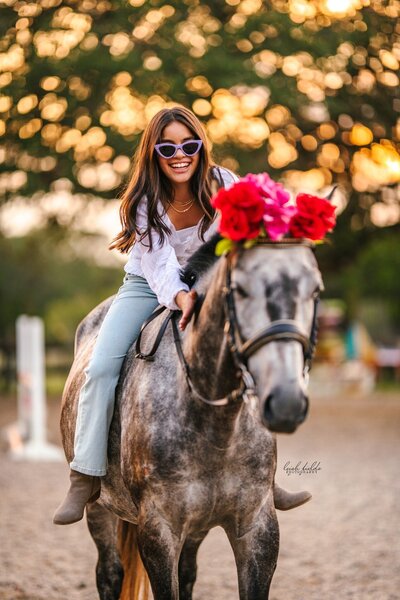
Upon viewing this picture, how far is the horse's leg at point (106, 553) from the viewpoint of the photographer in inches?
171

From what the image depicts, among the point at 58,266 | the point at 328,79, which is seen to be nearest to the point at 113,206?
the point at 328,79

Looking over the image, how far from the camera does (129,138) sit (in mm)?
12906

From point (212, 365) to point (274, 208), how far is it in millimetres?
614

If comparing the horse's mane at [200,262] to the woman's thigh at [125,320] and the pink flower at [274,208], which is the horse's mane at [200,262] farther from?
the woman's thigh at [125,320]

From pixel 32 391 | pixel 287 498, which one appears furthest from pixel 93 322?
pixel 32 391

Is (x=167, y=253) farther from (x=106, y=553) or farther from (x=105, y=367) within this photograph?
(x=106, y=553)

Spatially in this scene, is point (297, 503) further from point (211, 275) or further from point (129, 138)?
point (129, 138)

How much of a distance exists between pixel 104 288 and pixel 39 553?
3127 cm

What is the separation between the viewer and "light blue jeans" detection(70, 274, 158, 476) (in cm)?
353

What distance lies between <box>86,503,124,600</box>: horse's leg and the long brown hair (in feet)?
5.80

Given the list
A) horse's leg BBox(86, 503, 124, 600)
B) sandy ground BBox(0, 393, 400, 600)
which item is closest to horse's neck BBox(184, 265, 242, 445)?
horse's leg BBox(86, 503, 124, 600)

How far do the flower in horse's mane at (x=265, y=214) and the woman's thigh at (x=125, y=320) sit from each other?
41.5 inches

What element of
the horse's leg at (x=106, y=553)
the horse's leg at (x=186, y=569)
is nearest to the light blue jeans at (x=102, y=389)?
the horse's leg at (x=186, y=569)

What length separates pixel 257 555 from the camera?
3119 mm
